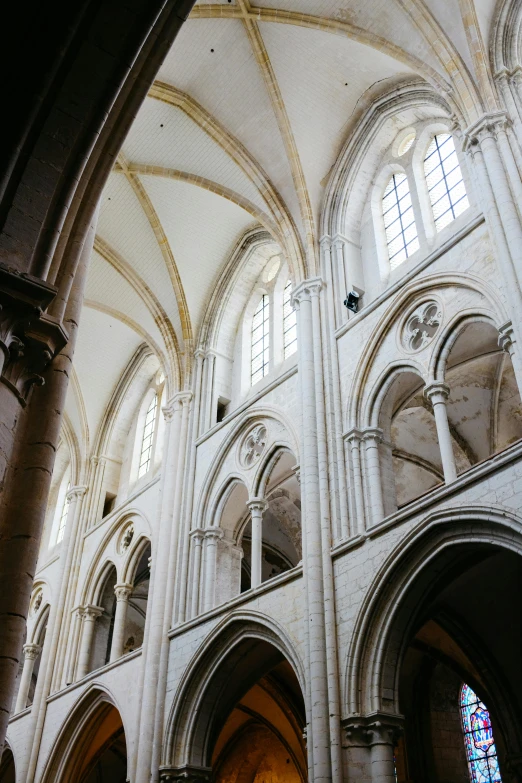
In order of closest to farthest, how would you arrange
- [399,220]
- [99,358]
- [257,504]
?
[257,504], [399,220], [99,358]

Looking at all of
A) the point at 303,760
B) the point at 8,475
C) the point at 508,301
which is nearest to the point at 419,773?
the point at 303,760

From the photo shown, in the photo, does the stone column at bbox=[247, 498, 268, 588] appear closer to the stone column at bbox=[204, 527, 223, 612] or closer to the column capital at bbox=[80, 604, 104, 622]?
the stone column at bbox=[204, 527, 223, 612]

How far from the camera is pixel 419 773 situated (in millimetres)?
14070

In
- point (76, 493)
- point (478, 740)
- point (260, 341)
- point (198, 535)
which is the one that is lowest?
point (478, 740)

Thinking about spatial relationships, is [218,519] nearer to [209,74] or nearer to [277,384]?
[277,384]

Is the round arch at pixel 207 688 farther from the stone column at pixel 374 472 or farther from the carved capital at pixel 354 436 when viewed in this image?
the carved capital at pixel 354 436

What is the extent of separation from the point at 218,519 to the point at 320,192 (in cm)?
608

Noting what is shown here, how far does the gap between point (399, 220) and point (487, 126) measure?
110 inches

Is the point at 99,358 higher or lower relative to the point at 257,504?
higher

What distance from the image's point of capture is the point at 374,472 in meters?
11.1

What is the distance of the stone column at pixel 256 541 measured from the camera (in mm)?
12335

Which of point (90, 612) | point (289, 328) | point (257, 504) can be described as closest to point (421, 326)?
point (257, 504)

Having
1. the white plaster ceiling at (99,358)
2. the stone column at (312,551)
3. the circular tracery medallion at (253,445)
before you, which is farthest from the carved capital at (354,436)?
the white plaster ceiling at (99,358)

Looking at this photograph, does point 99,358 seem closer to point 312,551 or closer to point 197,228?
point 197,228
